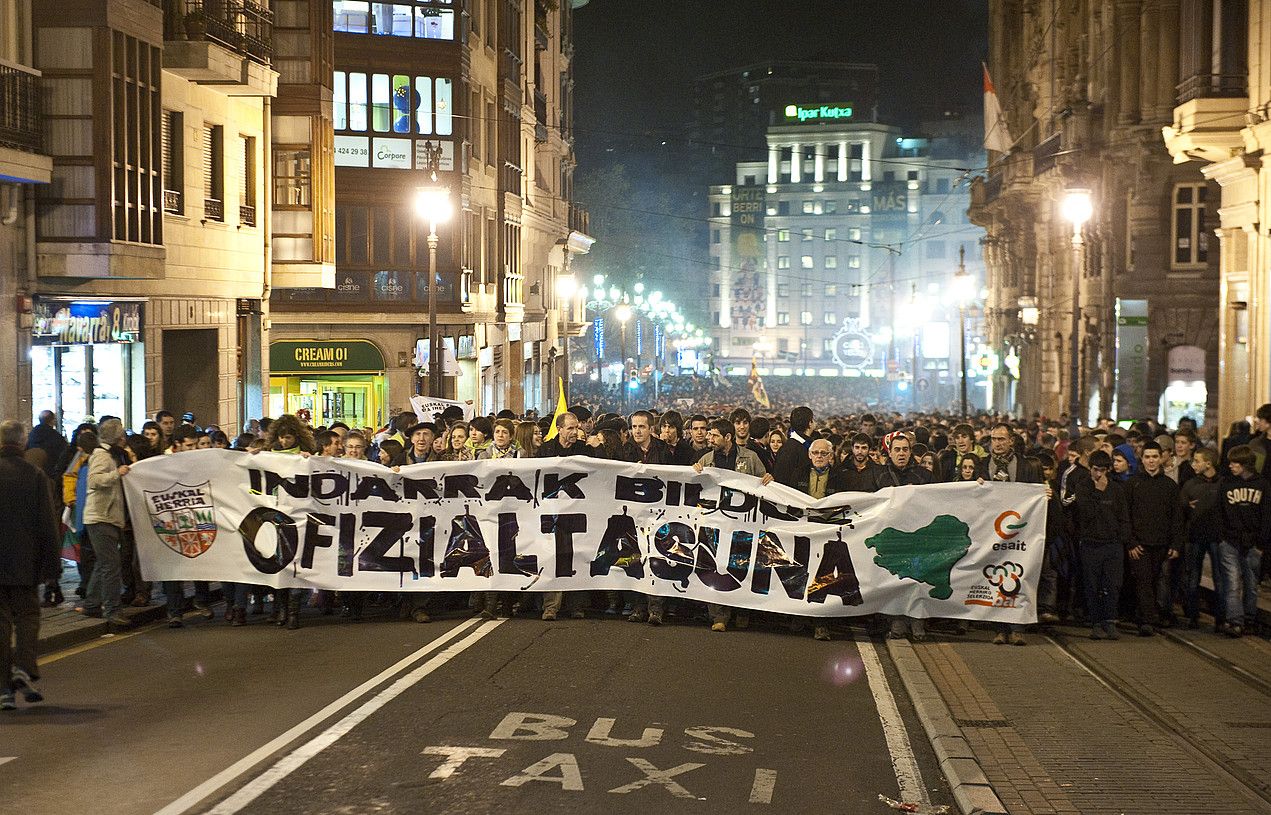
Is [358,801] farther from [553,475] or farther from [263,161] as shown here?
[263,161]

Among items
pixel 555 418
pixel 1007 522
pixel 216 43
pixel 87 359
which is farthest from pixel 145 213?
pixel 1007 522

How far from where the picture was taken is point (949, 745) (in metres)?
10.1

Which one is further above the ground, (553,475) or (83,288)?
(83,288)

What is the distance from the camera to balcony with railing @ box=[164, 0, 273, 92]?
24344 mm

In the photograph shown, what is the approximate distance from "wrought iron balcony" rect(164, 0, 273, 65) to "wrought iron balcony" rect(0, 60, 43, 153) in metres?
4.14

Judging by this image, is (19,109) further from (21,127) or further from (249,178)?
(249,178)

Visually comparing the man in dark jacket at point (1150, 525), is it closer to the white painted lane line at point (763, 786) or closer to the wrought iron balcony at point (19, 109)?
the white painted lane line at point (763, 786)

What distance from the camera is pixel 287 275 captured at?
103 ft

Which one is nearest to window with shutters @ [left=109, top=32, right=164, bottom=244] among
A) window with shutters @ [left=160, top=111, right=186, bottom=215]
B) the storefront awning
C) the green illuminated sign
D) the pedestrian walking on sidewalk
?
window with shutters @ [left=160, top=111, right=186, bottom=215]

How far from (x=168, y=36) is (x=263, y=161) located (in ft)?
18.2

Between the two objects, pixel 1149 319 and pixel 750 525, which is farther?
pixel 1149 319

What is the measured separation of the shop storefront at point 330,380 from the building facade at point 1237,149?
19.4 m

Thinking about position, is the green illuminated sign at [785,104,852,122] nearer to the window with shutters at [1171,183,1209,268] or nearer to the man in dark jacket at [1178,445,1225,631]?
the window with shutters at [1171,183,1209,268]

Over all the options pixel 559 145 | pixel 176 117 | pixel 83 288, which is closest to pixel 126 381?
pixel 83 288
